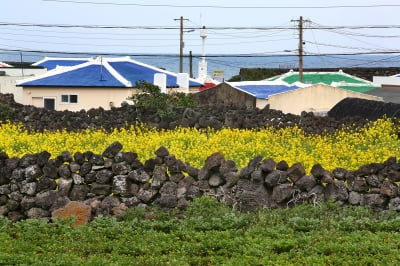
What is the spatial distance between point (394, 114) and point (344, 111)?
380 centimetres

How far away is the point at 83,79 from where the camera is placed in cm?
4238

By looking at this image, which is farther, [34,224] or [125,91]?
[125,91]

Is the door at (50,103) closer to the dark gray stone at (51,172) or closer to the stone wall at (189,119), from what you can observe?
the stone wall at (189,119)

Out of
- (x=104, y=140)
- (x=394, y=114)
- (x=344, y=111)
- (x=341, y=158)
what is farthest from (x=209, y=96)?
(x=341, y=158)

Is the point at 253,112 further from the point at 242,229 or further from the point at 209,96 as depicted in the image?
the point at 242,229

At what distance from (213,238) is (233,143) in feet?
38.8

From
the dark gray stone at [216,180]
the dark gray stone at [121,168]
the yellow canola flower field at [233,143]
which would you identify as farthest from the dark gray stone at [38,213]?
the yellow canola flower field at [233,143]

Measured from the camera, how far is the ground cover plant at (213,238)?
1030 cm

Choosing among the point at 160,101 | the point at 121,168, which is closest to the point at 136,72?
the point at 160,101

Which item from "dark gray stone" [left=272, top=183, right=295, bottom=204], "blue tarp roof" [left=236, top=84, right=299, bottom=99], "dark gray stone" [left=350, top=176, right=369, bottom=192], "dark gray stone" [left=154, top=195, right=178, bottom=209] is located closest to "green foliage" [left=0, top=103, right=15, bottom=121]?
"blue tarp roof" [left=236, top=84, right=299, bottom=99]

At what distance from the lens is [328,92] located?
134 feet

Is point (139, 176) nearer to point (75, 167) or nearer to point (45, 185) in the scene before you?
point (75, 167)

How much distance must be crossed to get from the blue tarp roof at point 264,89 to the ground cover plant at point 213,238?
28.3m

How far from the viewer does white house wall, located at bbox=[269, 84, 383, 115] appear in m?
39.9
